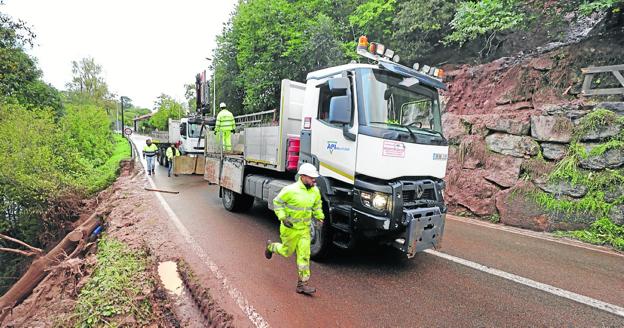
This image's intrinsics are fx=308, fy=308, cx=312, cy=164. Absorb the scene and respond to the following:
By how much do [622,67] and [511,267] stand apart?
5872 mm

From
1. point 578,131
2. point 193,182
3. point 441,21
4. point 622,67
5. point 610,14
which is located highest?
point 441,21

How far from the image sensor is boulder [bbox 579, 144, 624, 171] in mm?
5844

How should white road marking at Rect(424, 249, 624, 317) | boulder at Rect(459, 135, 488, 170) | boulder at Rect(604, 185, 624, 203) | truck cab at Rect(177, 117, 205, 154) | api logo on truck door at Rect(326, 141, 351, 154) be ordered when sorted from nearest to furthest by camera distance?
white road marking at Rect(424, 249, 624, 317) → api logo on truck door at Rect(326, 141, 351, 154) → boulder at Rect(604, 185, 624, 203) → boulder at Rect(459, 135, 488, 170) → truck cab at Rect(177, 117, 205, 154)

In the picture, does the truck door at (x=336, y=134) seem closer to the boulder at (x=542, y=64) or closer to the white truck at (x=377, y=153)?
the white truck at (x=377, y=153)

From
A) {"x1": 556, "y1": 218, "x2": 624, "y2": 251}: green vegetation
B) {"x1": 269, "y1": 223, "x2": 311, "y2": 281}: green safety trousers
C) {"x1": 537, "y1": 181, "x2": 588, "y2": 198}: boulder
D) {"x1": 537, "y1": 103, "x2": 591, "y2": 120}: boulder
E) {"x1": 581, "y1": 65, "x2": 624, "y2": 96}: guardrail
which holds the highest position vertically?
{"x1": 581, "y1": 65, "x2": 624, "y2": 96}: guardrail

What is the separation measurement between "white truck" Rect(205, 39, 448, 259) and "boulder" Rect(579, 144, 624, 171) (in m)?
4.14

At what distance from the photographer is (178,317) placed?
119 inches

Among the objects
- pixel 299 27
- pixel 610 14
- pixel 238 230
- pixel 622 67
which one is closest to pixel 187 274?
pixel 238 230

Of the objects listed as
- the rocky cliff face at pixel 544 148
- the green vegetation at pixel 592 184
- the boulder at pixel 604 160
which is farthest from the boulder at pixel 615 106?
the boulder at pixel 604 160

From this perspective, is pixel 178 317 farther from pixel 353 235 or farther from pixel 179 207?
pixel 179 207

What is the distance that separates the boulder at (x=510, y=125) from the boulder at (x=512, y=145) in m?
0.12

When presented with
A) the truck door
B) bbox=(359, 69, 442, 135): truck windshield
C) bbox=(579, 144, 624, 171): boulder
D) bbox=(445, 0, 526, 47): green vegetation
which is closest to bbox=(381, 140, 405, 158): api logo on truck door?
bbox=(359, 69, 442, 135): truck windshield

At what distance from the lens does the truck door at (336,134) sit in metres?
3.74

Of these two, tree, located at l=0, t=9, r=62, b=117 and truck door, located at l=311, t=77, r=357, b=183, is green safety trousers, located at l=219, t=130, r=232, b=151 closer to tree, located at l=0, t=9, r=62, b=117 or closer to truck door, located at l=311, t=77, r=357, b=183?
truck door, located at l=311, t=77, r=357, b=183
